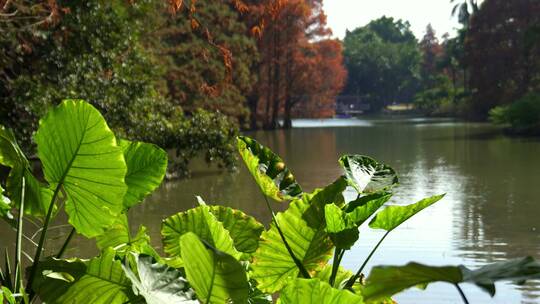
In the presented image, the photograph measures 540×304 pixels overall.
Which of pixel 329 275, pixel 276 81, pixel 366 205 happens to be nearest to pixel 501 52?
pixel 276 81

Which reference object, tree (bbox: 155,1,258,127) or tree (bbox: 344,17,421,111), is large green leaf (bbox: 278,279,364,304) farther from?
tree (bbox: 344,17,421,111)

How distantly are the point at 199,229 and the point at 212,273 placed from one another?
0.34 metres

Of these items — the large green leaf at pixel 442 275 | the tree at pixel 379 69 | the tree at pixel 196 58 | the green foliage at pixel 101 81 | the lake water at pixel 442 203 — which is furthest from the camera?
the tree at pixel 379 69

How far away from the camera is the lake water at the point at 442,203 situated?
18.6ft

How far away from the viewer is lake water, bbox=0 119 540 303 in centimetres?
568

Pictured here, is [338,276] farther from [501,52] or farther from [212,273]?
[501,52]

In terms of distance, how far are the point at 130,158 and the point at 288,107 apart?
114ft

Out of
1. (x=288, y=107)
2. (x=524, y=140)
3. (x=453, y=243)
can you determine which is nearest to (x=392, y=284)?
(x=453, y=243)

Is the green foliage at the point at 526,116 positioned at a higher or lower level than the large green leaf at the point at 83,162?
lower

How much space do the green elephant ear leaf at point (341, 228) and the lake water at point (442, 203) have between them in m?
2.59

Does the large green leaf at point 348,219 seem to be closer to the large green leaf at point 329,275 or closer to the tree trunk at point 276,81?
the large green leaf at point 329,275

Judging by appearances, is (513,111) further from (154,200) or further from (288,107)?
(154,200)

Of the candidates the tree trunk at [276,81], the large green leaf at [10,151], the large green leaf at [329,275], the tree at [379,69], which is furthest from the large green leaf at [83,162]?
the tree at [379,69]

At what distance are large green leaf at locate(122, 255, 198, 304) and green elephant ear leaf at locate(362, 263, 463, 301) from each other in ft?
0.80
